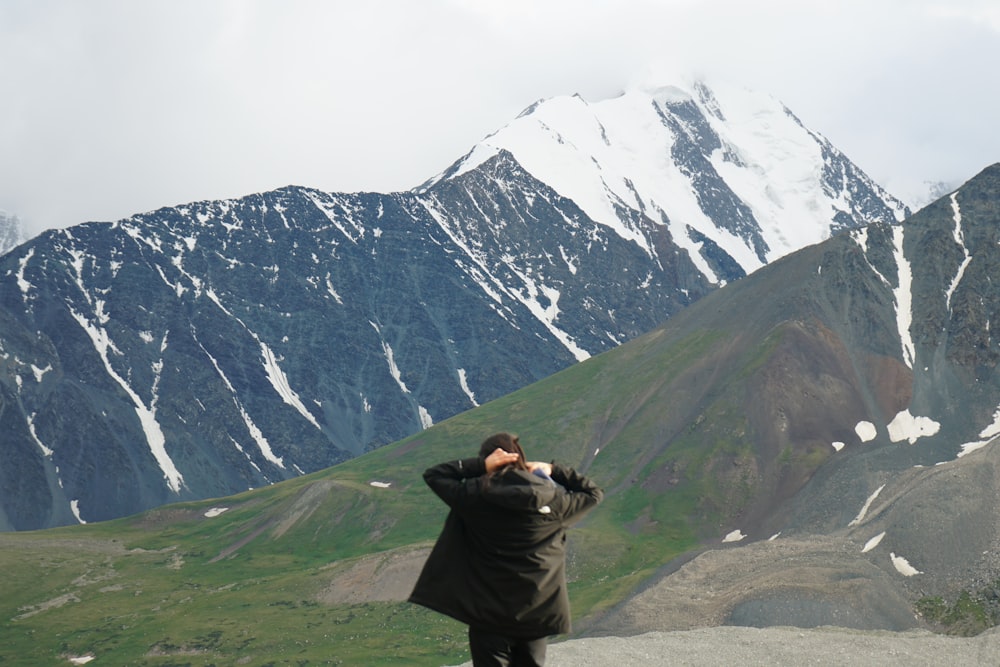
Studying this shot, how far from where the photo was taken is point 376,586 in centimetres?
11212

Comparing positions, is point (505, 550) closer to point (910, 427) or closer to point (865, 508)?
point (865, 508)

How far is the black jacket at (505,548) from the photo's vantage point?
13141 millimetres

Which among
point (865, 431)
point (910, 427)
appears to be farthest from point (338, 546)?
point (910, 427)

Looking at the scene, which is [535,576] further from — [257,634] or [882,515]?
[257,634]

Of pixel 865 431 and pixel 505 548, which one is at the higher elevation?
pixel 505 548

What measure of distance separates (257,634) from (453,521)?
95.1 m

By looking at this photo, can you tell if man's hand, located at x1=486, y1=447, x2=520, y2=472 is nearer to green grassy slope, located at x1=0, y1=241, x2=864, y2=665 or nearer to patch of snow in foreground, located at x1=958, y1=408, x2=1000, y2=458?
green grassy slope, located at x1=0, y1=241, x2=864, y2=665

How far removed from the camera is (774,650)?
33375 millimetres

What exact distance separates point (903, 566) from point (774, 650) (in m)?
43.2

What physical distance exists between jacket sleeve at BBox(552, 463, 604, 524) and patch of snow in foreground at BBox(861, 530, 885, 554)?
68.4 metres

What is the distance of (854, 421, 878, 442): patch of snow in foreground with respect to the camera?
117m

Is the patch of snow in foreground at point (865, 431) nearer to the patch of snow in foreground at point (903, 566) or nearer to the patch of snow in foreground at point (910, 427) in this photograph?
the patch of snow in foreground at point (910, 427)

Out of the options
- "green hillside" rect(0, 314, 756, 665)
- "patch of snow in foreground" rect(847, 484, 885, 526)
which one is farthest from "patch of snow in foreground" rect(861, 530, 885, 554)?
"green hillside" rect(0, 314, 756, 665)

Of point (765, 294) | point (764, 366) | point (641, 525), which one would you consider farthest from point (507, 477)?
point (765, 294)
